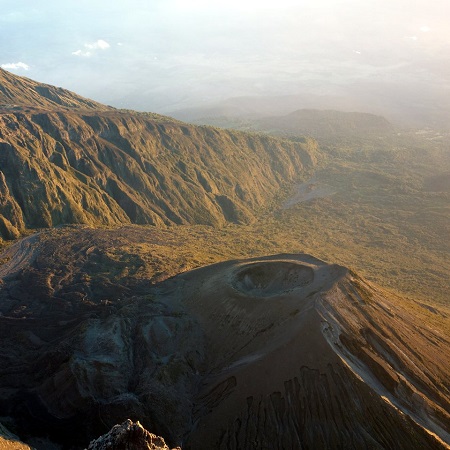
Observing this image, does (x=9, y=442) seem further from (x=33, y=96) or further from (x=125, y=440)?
(x=33, y=96)

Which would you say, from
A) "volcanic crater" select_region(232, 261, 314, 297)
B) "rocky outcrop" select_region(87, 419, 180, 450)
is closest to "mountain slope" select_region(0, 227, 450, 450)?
"volcanic crater" select_region(232, 261, 314, 297)

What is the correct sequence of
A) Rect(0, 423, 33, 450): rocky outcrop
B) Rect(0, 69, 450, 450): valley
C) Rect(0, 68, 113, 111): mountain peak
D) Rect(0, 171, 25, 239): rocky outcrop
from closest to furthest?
1. Rect(0, 423, 33, 450): rocky outcrop
2. Rect(0, 69, 450, 450): valley
3. Rect(0, 171, 25, 239): rocky outcrop
4. Rect(0, 68, 113, 111): mountain peak

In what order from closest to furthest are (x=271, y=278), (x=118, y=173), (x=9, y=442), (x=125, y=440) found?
(x=125, y=440) < (x=9, y=442) < (x=271, y=278) < (x=118, y=173)

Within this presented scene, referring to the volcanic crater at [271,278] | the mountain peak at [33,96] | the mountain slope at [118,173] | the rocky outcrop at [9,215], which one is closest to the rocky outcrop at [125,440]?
Result: the volcanic crater at [271,278]

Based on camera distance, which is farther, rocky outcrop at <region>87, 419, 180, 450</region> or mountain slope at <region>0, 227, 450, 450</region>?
mountain slope at <region>0, 227, 450, 450</region>

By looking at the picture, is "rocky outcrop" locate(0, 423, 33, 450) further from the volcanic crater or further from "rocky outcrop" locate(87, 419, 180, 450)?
the volcanic crater

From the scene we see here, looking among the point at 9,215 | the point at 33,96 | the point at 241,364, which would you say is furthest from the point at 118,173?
the point at 241,364

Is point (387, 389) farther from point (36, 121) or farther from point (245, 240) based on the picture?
point (36, 121)
